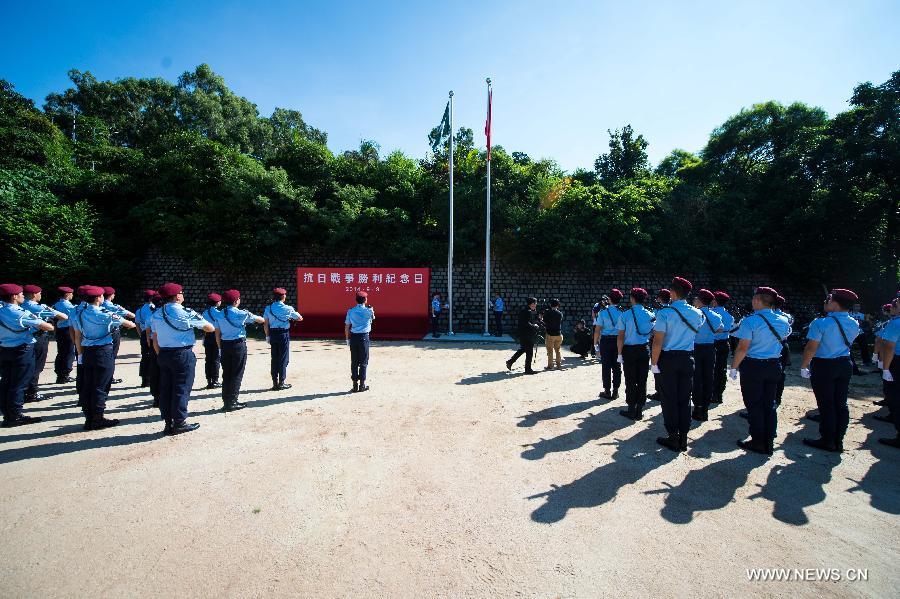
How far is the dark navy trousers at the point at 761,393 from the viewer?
174 inches

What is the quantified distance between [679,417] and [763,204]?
61.4 feet

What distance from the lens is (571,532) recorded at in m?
2.97

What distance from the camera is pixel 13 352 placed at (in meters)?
5.32

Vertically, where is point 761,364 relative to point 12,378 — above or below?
above

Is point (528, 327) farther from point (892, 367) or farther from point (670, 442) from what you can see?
point (892, 367)

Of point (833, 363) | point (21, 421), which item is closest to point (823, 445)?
point (833, 363)

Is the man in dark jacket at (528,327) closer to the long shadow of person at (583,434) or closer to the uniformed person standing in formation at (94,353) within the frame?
the long shadow of person at (583,434)

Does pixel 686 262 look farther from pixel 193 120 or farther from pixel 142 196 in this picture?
pixel 193 120

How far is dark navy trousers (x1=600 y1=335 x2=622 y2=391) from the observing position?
684 cm

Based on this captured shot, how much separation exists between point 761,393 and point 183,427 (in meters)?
7.21

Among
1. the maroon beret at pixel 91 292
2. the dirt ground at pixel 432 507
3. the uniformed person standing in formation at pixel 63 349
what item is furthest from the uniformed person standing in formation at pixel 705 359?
the uniformed person standing in formation at pixel 63 349

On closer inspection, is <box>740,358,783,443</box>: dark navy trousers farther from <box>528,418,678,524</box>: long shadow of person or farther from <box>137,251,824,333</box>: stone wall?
<box>137,251,824,333</box>: stone wall

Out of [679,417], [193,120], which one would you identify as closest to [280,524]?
[679,417]

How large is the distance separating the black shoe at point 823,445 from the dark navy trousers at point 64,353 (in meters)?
12.4
